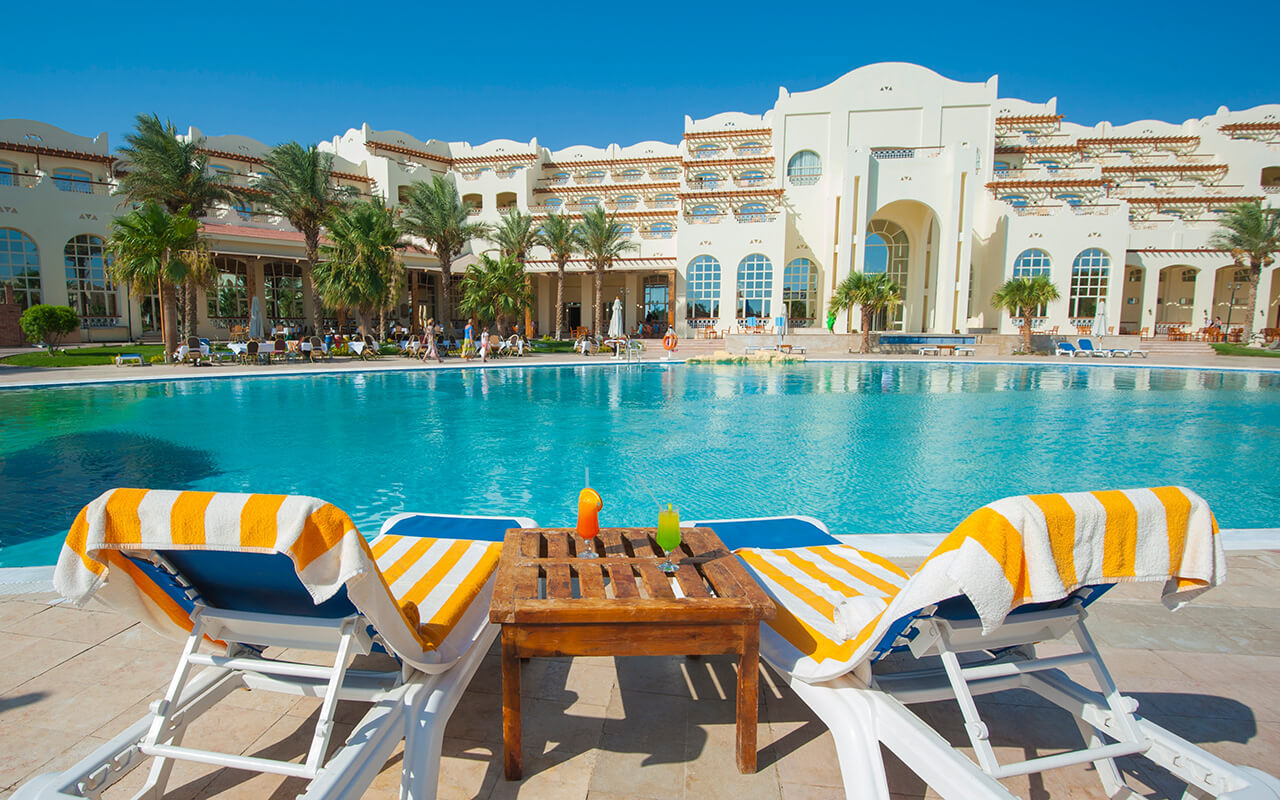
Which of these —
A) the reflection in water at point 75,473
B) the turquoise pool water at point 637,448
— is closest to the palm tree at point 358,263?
the turquoise pool water at point 637,448

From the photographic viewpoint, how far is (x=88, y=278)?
24.8 metres

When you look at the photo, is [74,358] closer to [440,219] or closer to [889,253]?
[440,219]

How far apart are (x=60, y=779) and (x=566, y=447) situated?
659 centimetres

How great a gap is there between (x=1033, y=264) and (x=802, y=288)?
1032 cm

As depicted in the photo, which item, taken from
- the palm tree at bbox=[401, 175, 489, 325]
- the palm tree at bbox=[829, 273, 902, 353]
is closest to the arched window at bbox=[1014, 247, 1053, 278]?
the palm tree at bbox=[829, 273, 902, 353]

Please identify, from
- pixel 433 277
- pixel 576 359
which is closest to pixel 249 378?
pixel 576 359

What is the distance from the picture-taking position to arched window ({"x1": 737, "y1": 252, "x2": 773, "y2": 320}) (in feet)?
96.4

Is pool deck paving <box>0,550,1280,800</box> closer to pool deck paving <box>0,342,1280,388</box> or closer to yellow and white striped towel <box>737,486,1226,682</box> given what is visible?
yellow and white striped towel <box>737,486,1226,682</box>

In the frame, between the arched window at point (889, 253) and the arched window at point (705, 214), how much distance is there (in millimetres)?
8308

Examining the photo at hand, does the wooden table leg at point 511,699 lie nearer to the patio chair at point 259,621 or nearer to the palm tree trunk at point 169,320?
the patio chair at point 259,621

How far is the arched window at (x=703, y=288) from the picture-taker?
29953 mm

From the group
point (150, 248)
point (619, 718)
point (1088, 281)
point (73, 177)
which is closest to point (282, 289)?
point (73, 177)

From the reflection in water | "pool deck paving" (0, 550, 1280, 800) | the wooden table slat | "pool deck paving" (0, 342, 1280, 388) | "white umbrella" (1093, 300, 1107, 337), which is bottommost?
the reflection in water

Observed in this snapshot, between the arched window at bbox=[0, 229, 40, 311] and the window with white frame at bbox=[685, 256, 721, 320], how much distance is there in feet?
85.5
